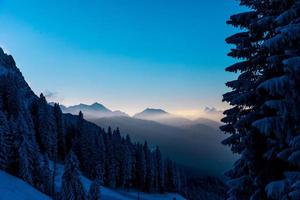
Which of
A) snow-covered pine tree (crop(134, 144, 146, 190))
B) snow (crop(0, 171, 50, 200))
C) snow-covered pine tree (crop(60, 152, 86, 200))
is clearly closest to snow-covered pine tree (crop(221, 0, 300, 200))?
snow (crop(0, 171, 50, 200))

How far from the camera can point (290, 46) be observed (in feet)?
34.7

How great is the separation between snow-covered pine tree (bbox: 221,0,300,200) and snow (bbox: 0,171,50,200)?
4017 centimetres

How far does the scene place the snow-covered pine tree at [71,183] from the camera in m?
54.6

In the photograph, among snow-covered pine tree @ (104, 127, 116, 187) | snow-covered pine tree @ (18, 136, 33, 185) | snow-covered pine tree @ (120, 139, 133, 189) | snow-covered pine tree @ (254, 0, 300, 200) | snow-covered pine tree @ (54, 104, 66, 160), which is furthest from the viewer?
snow-covered pine tree @ (120, 139, 133, 189)

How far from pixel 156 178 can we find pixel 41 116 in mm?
54264

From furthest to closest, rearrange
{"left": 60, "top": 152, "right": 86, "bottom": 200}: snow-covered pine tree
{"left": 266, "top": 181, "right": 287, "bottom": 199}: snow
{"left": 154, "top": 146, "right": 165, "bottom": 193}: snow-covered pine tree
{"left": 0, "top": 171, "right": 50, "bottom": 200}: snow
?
{"left": 154, "top": 146, "right": 165, "bottom": 193}: snow-covered pine tree < {"left": 60, "top": 152, "right": 86, "bottom": 200}: snow-covered pine tree < {"left": 0, "top": 171, "right": 50, "bottom": 200}: snow < {"left": 266, "top": 181, "right": 287, "bottom": 199}: snow

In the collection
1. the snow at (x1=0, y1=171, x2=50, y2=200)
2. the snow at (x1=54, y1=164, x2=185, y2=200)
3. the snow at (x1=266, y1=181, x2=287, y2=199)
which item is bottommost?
the snow at (x1=54, y1=164, x2=185, y2=200)

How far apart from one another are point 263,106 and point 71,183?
4670cm

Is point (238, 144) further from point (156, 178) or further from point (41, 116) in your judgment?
point (156, 178)

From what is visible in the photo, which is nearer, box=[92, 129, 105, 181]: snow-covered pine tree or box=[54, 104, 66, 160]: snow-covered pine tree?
box=[92, 129, 105, 181]: snow-covered pine tree

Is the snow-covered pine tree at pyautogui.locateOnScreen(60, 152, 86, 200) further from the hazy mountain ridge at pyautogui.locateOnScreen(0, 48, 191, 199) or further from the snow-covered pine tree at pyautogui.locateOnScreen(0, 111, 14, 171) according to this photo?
the snow-covered pine tree at pyautogui.locateOnScreen(0, 111, 14, 171)

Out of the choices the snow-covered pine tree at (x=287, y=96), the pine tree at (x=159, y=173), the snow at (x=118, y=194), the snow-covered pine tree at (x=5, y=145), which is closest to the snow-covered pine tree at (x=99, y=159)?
the snow at (x=118, y=194)

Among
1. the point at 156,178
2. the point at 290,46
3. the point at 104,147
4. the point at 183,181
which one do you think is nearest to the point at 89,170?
the point at 104,147

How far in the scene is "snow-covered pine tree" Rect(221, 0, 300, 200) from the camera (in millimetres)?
10367
